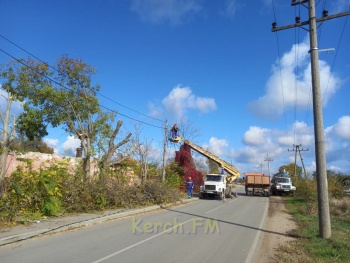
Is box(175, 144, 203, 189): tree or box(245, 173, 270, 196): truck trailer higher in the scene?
box(175, 144, 203, 189): tree

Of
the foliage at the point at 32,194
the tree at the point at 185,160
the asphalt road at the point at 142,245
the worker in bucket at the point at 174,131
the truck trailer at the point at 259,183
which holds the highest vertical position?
the worker in bucket at the point at 174,131

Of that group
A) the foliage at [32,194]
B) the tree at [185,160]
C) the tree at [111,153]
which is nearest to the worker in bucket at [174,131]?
the tree at [185,160]

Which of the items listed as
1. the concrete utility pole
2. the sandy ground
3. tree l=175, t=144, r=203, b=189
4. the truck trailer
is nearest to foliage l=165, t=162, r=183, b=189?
tree l=175, t=144, r=203, b=189

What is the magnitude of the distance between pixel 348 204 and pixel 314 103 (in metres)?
12.3

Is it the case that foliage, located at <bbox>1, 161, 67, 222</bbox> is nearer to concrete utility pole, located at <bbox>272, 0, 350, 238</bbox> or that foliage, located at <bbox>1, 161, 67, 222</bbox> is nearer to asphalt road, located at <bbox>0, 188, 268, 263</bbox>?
asphalt road, located at <bbox>0, 188, 268, 263</bbox>

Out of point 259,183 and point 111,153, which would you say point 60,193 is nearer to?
point 111,153

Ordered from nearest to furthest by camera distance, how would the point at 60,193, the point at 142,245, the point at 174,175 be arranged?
the point at 142,245 → the point at 60,193 → the point at 174,175

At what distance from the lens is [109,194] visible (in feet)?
64.8

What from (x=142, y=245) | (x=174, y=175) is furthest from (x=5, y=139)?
(x=174, y=175)

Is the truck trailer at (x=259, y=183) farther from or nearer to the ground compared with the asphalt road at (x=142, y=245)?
farther from the ground

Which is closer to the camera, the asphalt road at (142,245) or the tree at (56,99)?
the asphalt road at (142,245)

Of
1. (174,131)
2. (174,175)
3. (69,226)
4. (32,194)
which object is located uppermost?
(174,131)

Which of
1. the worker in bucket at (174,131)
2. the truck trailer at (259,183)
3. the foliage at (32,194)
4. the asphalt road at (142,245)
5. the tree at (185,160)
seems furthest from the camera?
the truck trailer at (259,183)

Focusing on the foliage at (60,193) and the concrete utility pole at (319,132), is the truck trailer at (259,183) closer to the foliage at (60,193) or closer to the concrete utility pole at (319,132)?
the foliage at (60,193)
